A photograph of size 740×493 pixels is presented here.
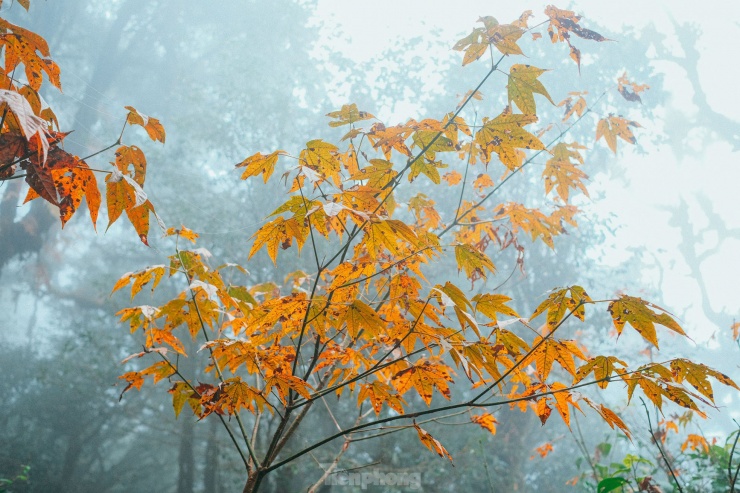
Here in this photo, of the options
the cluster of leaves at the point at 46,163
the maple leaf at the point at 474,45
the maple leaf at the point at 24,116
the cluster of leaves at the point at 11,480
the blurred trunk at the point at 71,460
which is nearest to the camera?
Answer: the maple leaf at the point at 24,116

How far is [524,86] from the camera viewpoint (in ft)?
2.75

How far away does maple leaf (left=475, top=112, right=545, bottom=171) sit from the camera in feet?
2.78

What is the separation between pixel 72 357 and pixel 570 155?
6753mm

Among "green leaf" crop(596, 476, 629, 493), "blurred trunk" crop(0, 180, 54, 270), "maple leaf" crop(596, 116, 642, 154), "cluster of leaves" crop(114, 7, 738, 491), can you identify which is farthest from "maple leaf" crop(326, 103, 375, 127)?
"blurred trunk" crop(0, 180, 54, 270)

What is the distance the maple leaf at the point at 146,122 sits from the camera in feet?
2.59

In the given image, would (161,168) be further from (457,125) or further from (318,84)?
(457,125)

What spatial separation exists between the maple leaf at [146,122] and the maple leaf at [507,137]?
0.61 m

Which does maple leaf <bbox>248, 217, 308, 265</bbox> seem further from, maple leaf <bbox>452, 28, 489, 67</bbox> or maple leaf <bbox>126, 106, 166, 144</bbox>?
maple leaf <bbox>452, 28, 489, 67</bbox>

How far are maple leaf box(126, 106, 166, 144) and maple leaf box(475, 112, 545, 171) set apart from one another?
24.0 inches

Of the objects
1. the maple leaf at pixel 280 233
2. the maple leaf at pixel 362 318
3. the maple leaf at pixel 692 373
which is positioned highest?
the maple leaf at pixel 280 233

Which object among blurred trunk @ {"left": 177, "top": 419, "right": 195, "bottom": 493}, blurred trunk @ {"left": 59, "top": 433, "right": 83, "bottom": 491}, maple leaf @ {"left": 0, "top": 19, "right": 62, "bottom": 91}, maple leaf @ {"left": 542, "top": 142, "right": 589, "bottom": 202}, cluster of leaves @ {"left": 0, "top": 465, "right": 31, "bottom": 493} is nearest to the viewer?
maple leaf @ {"left": 0, "top": 19, "right": 62, "bottom": 91}

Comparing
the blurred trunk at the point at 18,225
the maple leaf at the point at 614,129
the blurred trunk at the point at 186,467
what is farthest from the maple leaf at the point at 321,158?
the blurred trunk at the point at 18,225

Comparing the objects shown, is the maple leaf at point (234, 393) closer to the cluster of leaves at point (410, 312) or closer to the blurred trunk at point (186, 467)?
the cluster of leaves at point (410, 312)

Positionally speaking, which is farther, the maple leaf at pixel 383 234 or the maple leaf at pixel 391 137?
the maple leaf at pixel 391 137
